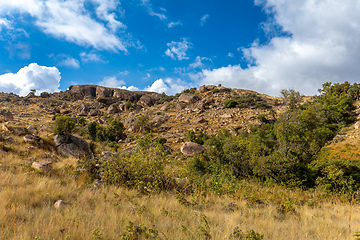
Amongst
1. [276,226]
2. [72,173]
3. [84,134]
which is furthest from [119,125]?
[276,226]

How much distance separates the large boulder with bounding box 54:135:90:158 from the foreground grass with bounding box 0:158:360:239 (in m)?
7.17

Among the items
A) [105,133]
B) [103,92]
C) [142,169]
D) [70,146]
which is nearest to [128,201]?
[142,169]

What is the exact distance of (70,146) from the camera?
12961 mm

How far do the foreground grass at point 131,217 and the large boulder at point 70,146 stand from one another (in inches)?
282

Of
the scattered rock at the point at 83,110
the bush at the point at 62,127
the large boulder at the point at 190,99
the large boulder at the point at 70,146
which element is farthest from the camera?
the scattered rock at the point at 83,110

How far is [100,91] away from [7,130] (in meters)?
71.3

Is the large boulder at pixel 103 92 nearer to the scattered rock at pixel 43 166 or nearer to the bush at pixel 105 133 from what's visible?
the bush at pixel 105 133

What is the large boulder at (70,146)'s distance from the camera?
1242 cm

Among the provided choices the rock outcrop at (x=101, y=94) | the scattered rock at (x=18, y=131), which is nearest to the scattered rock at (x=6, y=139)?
the scattered rock at (x=18, y=131)

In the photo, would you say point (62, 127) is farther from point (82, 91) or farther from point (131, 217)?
point (82, 91)

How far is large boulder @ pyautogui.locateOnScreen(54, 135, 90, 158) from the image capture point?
12422 millimetres

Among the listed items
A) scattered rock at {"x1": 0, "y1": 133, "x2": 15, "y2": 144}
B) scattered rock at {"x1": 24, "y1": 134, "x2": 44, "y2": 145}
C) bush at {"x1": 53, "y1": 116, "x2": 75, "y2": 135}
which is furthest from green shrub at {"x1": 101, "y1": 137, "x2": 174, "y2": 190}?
bush at {"x1": 53, "y1": 116, "x2": 75, "y2": 135}

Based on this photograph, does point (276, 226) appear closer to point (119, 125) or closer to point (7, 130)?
point (7, 130)

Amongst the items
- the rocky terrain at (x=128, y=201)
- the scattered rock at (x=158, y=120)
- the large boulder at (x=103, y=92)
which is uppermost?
the large boulder at (x=103, y=92)
